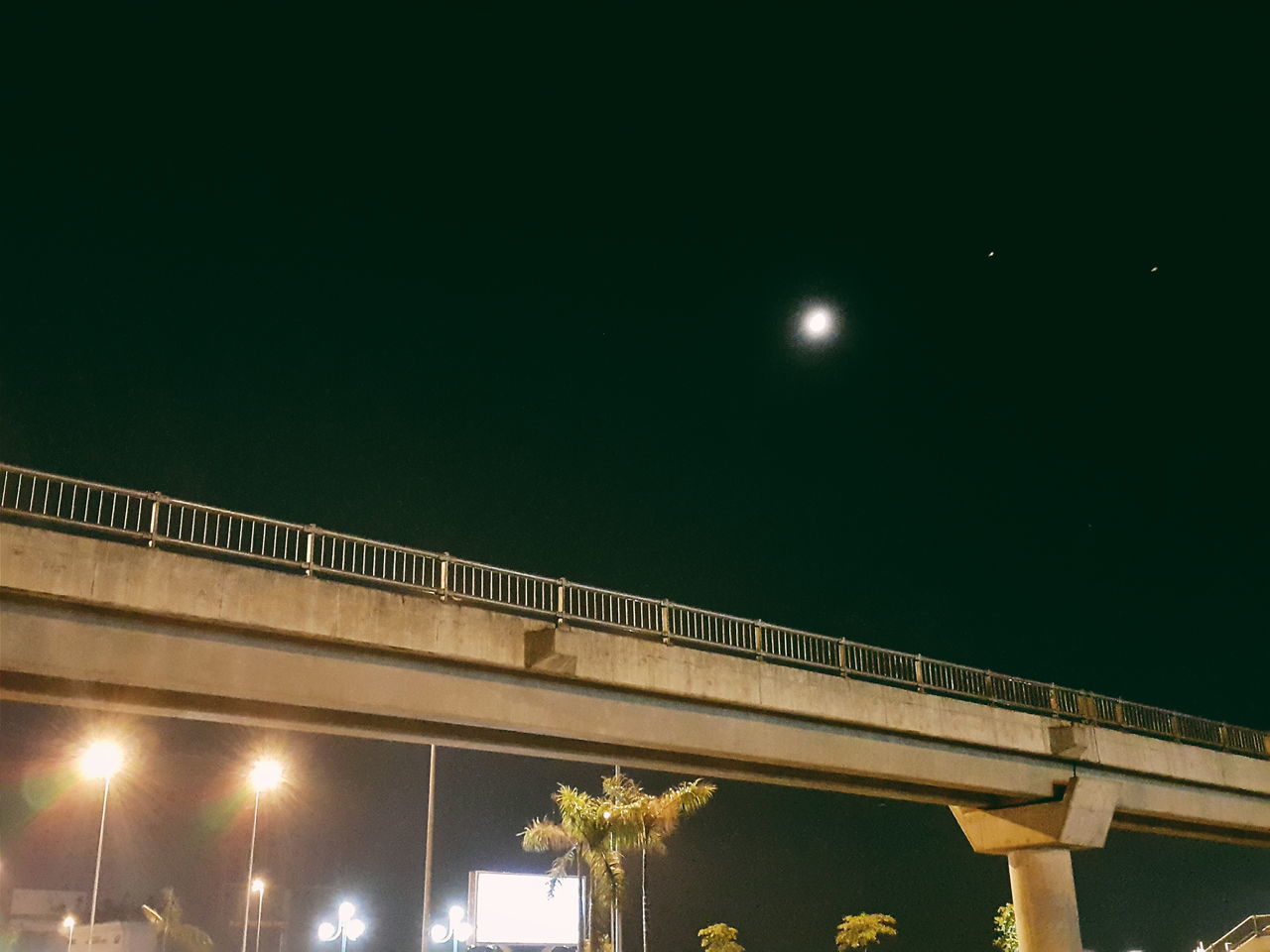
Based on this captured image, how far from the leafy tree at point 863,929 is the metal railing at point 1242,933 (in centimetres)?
1289

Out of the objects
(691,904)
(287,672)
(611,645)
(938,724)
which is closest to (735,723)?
(611,645)

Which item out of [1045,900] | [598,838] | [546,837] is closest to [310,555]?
[598,838]

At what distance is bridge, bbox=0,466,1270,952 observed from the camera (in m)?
15.8

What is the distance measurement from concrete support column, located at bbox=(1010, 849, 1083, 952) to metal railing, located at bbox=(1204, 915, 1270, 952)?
62.1ft

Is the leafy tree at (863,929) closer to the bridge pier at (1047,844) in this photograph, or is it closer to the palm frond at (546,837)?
the palm frond at (546,837)

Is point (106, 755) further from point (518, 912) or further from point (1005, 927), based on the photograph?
point (1005, 927)

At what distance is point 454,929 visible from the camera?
61812 millimetres

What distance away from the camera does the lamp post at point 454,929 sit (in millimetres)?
60016

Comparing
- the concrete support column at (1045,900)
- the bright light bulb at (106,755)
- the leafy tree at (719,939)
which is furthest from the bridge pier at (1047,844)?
the bright light bulb at (106,755)

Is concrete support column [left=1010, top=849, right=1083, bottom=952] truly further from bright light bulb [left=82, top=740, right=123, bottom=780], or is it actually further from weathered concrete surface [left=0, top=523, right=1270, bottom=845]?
bright light bulb [left=82, top=740, right=123, bottom=780]

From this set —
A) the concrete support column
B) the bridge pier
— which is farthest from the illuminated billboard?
the concrete support column

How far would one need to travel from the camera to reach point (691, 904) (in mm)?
54750

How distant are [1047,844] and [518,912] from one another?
29313 mm

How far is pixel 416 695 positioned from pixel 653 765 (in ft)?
21.9
